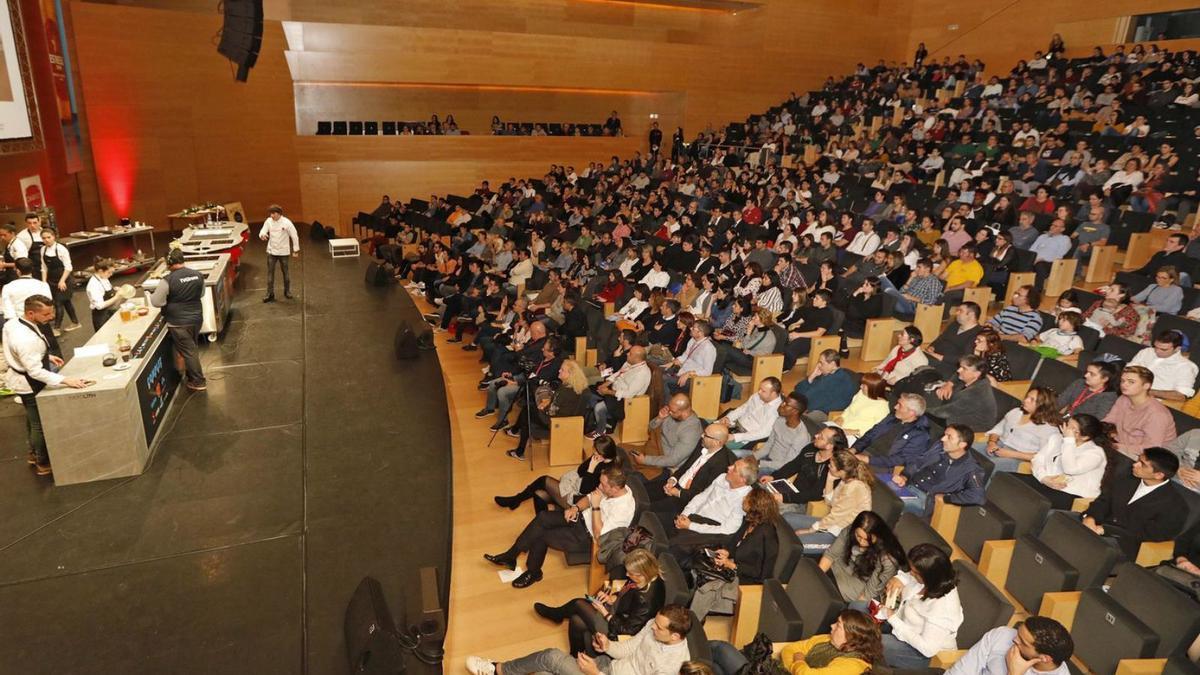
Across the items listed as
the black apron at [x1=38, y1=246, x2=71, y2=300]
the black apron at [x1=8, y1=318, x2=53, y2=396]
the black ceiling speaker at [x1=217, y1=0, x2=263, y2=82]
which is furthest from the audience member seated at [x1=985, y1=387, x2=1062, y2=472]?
the black ceiling speaker at [x1=217, y1=0, x2=263, y2=82]

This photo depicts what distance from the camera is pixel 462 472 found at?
5824mm

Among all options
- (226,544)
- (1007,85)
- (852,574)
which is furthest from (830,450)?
(1007,85)

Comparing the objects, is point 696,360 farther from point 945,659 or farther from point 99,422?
point 99,422

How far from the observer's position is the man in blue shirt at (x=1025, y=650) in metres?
2.68

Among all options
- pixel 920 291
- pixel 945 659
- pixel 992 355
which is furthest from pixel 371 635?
pixel 920 291

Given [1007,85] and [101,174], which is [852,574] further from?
[101,174]

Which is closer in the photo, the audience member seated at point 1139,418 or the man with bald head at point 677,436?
the audience member seated at point 1139,418

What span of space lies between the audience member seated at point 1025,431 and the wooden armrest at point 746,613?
6.55 feet

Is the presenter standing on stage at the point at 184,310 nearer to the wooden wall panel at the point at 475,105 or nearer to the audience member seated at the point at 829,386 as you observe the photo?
the audience member seated at the point at 829,386

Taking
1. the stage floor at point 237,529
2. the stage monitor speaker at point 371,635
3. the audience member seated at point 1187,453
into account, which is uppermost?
the audience member seated at point 1187,453

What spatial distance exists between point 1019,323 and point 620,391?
3.63 m

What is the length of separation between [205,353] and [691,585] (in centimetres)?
520

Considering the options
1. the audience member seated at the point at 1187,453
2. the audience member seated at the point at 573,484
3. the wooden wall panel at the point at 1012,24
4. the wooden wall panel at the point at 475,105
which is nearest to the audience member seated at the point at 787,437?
the audience member seated at the point at 573,484

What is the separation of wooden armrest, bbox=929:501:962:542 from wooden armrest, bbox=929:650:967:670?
3.78 ft
